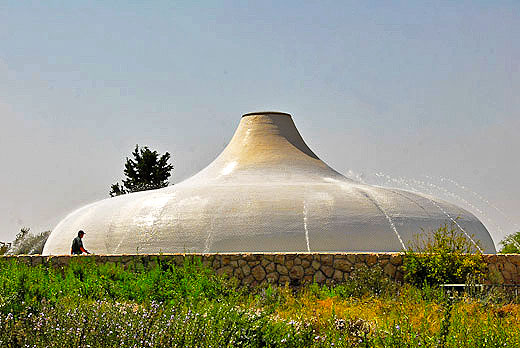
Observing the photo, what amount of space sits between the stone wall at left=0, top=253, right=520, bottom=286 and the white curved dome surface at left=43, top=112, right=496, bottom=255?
2430 millimetres

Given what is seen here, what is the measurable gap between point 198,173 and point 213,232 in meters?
6.37

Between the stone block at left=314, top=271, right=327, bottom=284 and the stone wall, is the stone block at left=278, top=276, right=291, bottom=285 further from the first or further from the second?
the stone block at left=314, top=271, right=327, bottom=284

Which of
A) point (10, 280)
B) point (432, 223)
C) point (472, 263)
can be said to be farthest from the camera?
point (432, 223)

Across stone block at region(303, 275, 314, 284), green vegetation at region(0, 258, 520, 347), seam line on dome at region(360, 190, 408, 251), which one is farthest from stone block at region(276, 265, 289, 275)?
seam line on dome at region(360, 190, 408, 251)

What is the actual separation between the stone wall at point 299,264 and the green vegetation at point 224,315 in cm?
69

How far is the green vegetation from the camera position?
5859 mm

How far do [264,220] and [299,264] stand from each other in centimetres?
301

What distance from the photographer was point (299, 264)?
38.3 ft

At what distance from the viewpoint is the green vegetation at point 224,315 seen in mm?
5859

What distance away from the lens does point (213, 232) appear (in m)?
14.5

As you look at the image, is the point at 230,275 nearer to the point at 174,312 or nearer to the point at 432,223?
the point at 174,312

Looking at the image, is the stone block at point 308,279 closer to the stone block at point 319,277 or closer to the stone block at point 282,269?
the stone block at point 319,277

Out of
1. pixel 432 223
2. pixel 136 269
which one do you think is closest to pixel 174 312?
pixel 136 269

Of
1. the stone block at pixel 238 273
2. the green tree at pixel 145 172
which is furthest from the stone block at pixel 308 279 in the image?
the green tree at pixel 145 172
